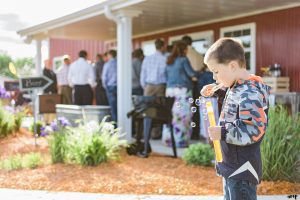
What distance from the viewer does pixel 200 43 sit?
37.7 feet

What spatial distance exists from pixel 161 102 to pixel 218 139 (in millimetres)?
4901

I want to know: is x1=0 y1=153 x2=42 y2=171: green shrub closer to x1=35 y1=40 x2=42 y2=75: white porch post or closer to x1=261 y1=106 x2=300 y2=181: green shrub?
x1=261 y1=106 x2=300 y2=181: green shrub

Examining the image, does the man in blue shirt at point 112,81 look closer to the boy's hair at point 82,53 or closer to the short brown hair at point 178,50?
the boy's hair at point 82,53

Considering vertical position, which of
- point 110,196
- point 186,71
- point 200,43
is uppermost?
point 200,43

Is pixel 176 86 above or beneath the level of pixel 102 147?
above

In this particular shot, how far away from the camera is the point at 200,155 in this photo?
21.7 feet

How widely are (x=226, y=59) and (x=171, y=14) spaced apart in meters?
7.54

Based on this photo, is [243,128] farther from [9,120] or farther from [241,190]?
[9,120]

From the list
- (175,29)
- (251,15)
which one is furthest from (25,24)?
(251,15)

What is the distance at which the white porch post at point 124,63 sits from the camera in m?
8.82

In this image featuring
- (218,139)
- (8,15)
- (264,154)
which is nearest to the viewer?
(218,139)

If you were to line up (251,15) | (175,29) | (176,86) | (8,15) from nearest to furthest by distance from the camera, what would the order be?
(176,86) < (251,15) < (8,15) < (175,29)

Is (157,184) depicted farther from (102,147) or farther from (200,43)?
(200,43)

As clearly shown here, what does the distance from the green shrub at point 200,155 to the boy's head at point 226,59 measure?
3.99 metres
